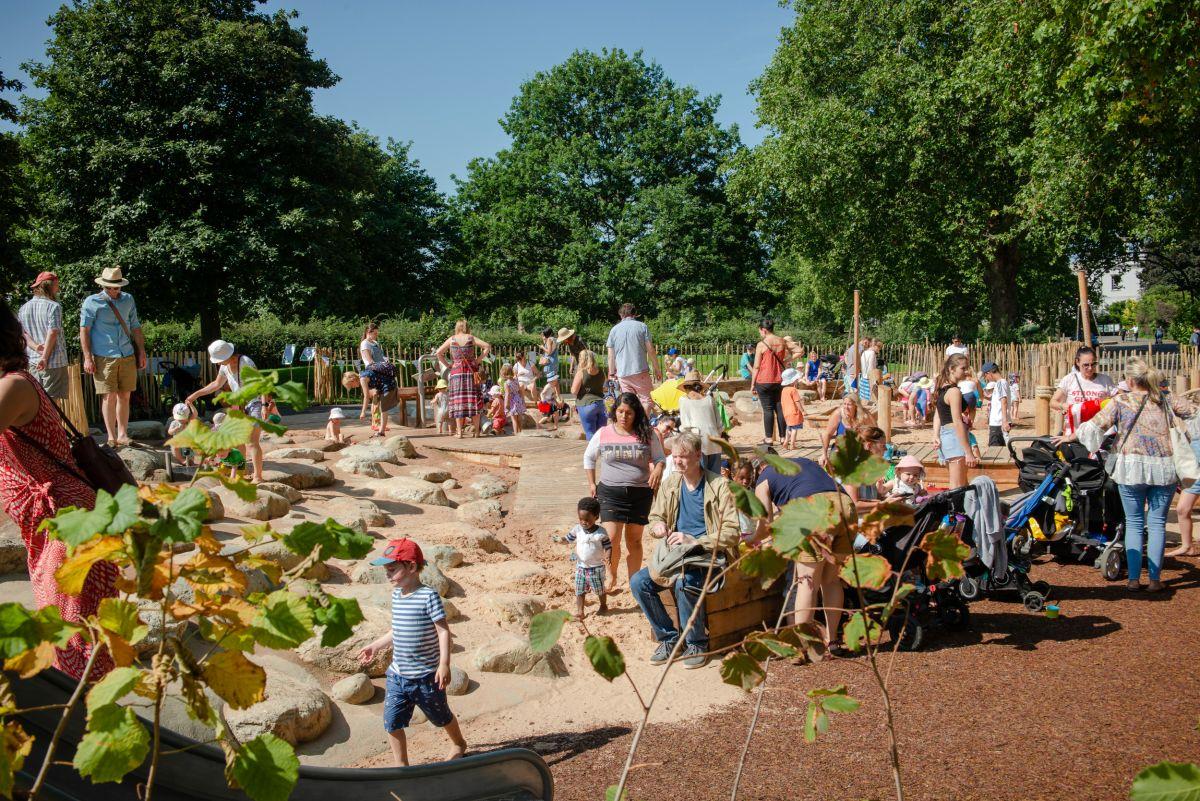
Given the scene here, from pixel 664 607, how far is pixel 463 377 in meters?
8.04

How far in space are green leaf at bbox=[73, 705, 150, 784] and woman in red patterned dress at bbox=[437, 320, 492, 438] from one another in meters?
12.0

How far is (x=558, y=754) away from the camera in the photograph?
16.2ft

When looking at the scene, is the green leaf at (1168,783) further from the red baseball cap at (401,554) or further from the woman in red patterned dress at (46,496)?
the red baseball cap at (401,554)

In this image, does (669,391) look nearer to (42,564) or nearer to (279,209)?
(42,564)

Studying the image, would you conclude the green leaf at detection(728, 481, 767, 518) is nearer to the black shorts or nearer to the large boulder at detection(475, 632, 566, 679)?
the large boulder at detection(475, 632, 566, 679)

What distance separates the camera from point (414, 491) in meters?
10.5

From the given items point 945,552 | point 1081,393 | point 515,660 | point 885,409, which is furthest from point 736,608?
point 885,409

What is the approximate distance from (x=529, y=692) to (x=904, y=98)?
87.1 ft

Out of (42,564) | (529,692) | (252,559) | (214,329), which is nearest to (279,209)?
(214,329)

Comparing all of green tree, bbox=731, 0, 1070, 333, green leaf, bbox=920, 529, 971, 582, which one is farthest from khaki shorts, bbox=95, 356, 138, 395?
green tree, bbox=731, 0, 1070, 333

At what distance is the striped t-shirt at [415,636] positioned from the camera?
4.64 metres

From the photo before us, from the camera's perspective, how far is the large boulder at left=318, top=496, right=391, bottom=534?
870 cm

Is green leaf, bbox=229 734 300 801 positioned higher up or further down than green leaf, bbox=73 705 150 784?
further down

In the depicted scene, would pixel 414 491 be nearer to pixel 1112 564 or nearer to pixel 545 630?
pixel 1112 564
